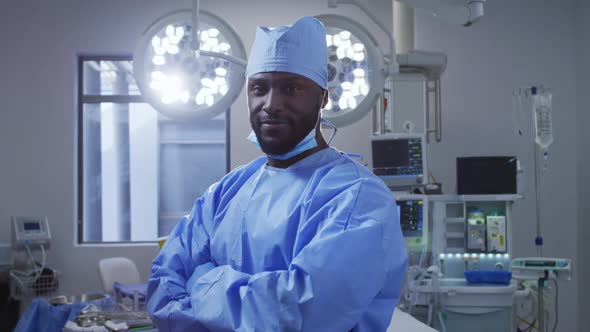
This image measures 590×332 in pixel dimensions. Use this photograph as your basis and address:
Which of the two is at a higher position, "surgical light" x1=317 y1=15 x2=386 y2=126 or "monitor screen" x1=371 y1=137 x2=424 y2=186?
"surgical light" x1=317 y1=15 x2=386 y2=126

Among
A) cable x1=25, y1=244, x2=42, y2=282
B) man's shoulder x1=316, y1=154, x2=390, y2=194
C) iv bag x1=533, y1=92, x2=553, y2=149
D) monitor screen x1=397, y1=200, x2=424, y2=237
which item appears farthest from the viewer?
cable x1=25, y1=244, x2=42, y2=282

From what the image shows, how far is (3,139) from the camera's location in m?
4.64

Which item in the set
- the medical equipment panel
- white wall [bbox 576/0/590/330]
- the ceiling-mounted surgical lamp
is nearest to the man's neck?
the ceiling-mounted surgical lamp

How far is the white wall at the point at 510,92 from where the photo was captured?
4.53 m

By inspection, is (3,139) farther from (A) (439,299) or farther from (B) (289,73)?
(B) (289,73)

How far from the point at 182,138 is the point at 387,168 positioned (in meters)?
2.46

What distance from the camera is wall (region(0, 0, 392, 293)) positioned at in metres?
4.62

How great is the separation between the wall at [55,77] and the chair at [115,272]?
55 centimetres

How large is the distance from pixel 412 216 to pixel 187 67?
1.70 m

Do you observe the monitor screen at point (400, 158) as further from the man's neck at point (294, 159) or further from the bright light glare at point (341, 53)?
the man's neck at point (294, 159)

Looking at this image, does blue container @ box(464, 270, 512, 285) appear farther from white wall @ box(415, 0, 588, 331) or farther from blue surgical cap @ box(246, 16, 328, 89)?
blue surgical cap @ box(246, 16, 328, 89)

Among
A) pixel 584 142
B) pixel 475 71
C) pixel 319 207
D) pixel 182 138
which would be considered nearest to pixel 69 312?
pixel 319 207

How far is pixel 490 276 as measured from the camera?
10.5ft

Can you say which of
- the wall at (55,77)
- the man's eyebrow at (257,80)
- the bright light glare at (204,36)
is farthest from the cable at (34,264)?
the man's eyebrow at (257,80)
